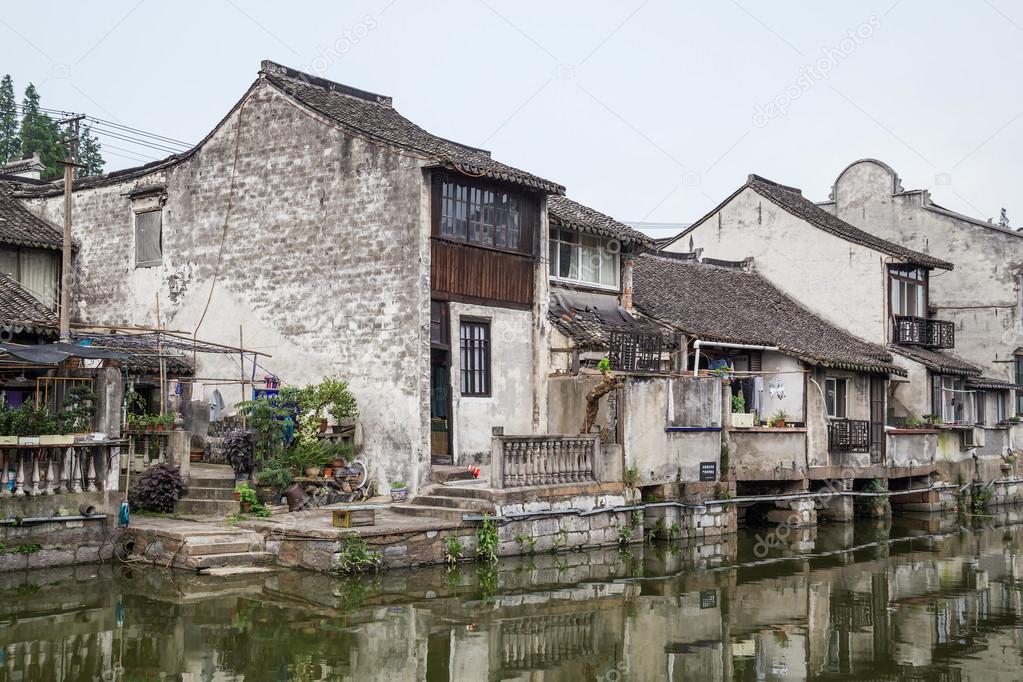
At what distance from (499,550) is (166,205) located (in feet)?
36.8

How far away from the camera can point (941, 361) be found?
30.8m

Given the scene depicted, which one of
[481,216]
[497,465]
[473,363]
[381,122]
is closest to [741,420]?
[473,363]

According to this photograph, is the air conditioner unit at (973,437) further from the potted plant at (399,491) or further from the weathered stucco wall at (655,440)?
the potted plant at (399,491)

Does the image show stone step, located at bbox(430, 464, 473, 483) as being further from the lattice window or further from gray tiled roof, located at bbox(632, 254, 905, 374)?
gray tiled roof, located at bbox(632, 254, 905, 374)

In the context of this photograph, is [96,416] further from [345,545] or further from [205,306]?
[205,306]

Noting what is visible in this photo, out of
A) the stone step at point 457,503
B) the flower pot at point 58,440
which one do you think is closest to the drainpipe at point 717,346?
the stone step at point 457,503

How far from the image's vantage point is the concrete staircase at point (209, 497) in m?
17.5

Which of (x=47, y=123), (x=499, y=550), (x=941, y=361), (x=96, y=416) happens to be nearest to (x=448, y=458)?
(x=499, y=550)

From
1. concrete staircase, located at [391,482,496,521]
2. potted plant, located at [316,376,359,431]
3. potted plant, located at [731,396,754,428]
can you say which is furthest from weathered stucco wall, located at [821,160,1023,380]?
potted plant, located at [316,376,359,431]

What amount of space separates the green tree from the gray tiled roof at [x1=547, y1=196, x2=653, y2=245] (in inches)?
930

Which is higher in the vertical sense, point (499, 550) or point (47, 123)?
point (47, 123)

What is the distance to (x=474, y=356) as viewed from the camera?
20.5 meters

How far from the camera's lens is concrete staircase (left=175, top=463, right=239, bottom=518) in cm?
1752

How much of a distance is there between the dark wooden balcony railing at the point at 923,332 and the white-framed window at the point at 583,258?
10884 mm
